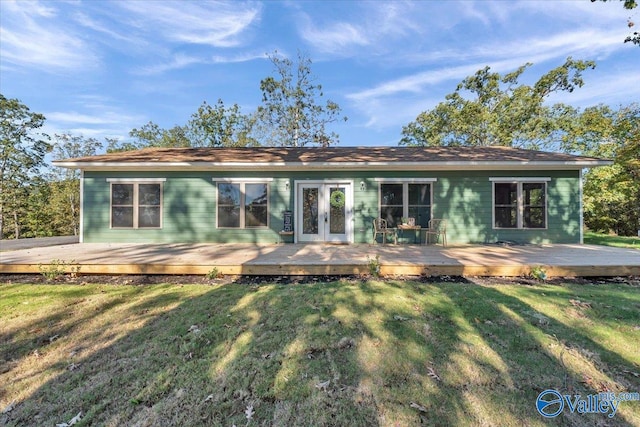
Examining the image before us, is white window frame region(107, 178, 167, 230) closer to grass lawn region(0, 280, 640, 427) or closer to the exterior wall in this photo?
the exterior wall

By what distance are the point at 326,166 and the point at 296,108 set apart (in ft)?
44.9

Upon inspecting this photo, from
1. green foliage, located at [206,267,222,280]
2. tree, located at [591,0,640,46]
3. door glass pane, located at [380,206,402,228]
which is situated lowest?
green foliage, located at [206,267,222,280]

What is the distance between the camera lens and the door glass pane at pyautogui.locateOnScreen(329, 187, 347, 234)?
836cm

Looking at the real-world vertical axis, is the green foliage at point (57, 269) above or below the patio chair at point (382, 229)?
below

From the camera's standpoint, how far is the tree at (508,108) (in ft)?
57.8

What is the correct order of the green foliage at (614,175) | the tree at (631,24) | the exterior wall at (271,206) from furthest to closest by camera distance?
the green foliage at (614,175), the exterior wall at (271,206), the tree at (631,24)

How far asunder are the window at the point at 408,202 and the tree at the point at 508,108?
13548mm

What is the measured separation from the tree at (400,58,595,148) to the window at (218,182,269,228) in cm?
1660

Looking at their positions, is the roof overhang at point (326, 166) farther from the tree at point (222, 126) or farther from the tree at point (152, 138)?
the tree at point (152, 138)

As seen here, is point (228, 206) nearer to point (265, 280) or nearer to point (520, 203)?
point (265, 280)

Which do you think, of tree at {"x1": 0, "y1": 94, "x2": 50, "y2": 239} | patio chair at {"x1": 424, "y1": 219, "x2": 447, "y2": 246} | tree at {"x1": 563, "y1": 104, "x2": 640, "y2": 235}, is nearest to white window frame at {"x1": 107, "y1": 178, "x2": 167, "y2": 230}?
patio chair at {"x1": 424, "y1": 219, "x2": 447, "y2": 246}

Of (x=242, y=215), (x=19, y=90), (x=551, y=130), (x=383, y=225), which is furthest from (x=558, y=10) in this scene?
(x=19, y=90)

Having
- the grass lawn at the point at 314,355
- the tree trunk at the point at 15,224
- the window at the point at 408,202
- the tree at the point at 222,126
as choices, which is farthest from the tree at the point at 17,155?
the window at the point at 408,202

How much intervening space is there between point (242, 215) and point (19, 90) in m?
17.7
